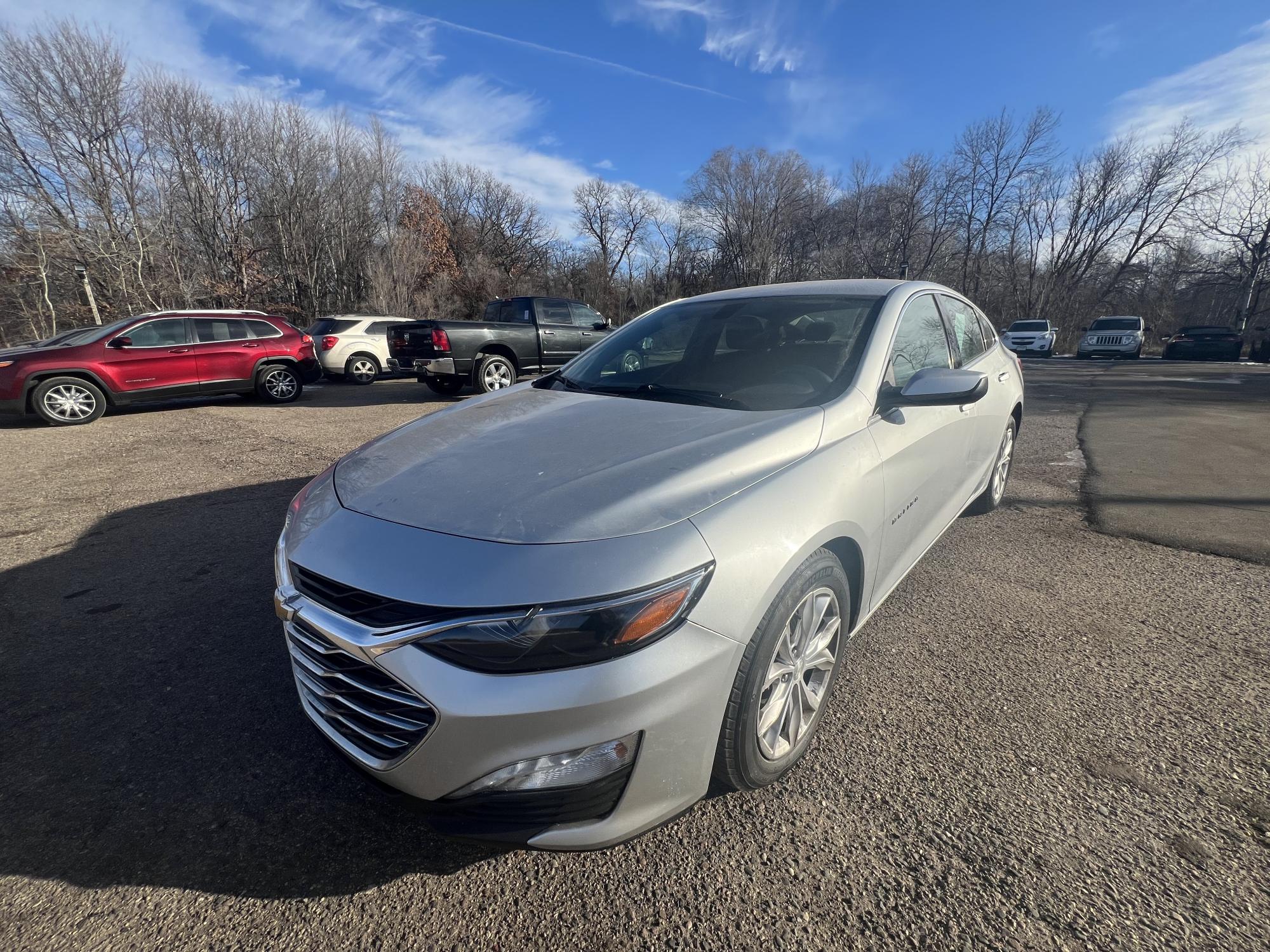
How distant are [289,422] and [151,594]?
6.25 meters

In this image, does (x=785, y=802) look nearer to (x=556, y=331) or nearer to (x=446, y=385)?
(x=446, y=385)

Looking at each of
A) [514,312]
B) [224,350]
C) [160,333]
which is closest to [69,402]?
[160,333]

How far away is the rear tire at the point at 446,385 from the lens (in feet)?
35.6

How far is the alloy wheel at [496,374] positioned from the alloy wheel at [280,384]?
364cm

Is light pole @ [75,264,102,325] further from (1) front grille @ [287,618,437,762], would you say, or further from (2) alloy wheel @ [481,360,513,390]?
(1) front grille @ [287,618,437,762]

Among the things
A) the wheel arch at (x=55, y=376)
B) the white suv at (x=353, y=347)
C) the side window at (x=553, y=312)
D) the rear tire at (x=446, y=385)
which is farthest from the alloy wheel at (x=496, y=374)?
the wheel arch at (x=55, y=376)

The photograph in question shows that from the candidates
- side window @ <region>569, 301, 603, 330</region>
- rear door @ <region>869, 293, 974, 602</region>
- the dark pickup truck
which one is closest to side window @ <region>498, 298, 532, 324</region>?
the dark pickup truck

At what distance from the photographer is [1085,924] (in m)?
1.47

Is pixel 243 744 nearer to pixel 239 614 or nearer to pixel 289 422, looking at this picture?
pixel 239 614

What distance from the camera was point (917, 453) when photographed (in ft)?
8.64

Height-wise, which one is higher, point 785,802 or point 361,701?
point 361,701

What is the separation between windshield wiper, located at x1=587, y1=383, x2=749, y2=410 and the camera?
8.17 feet

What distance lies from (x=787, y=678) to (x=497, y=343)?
403 inches

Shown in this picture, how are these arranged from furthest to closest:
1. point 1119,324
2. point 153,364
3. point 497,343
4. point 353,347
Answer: point 1119,324
point 353,347
point 497,343
point 153,364
